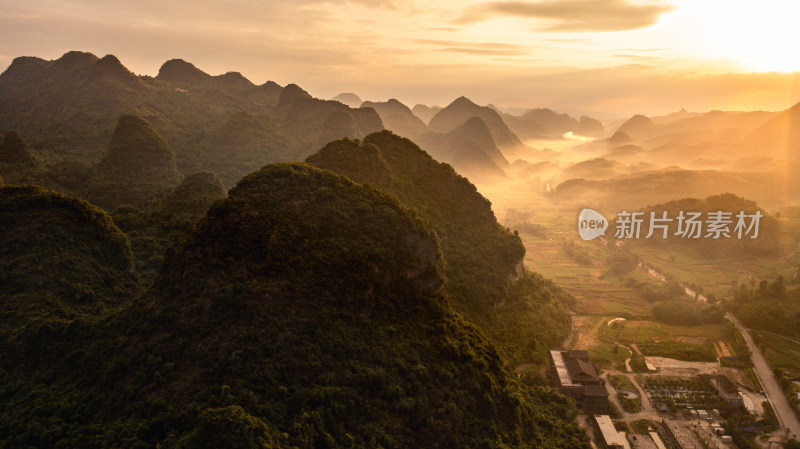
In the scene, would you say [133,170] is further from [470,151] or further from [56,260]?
[470,151]

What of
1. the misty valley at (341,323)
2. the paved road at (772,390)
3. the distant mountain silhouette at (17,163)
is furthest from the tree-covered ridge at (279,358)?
the distant mountain silhouette at (17,163)

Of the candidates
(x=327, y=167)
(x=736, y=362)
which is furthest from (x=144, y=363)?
(x=736, y=362)

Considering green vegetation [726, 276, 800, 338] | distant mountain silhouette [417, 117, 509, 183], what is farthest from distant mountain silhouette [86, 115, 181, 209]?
distant mountain silhouette [417, 117, 509, 183]

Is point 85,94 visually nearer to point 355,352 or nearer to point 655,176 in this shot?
point 355,352

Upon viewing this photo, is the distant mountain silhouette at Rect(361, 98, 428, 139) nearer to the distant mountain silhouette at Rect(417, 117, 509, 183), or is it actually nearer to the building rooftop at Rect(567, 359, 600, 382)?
the distant mountain silhouette at Rect(417, 117, 509, 183)

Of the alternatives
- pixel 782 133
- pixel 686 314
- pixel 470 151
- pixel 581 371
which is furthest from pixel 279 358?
pixel 782 133

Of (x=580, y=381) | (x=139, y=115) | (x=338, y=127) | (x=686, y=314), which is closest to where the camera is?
(x=580, y=381)
